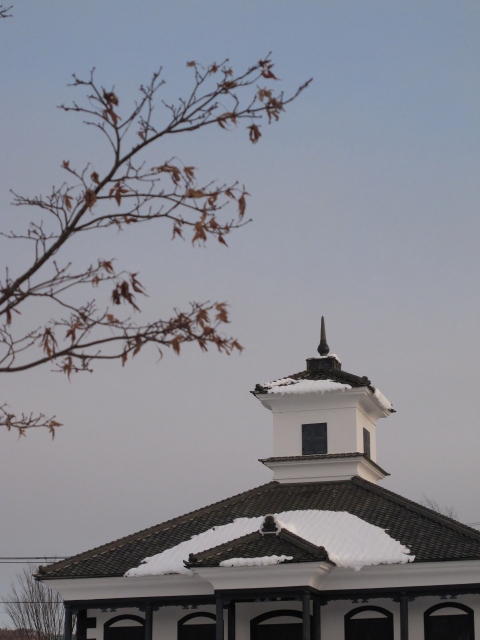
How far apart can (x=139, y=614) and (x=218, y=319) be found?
18.6 metres

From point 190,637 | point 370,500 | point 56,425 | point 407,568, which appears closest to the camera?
point 56,425

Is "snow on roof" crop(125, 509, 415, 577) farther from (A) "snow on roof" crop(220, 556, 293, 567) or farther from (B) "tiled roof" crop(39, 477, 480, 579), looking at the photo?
(A) "snow on roof" crop(220, 556, 293, 567)

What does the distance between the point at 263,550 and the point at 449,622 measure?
4.31 m

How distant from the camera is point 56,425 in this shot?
Result: 8.59 metres

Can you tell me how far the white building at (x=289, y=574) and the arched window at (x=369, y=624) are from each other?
22mm

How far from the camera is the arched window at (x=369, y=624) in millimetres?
23562

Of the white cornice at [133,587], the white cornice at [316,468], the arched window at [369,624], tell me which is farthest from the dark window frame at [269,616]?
the white cornice at [316,468]

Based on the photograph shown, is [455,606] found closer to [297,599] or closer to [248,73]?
[297,599]

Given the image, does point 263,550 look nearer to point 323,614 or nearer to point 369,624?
point 323,614

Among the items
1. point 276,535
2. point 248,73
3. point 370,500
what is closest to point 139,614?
point 276,535

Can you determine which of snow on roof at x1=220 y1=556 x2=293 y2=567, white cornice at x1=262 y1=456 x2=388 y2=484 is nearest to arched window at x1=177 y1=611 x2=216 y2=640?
snow on roof at x1=220 y1=556 x2=293 y2=567

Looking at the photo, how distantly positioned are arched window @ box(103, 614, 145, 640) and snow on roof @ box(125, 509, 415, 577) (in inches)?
56.7

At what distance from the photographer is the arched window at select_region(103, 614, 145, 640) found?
24.8m

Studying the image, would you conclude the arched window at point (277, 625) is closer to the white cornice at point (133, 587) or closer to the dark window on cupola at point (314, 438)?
the white cornice at point (133, 587)
